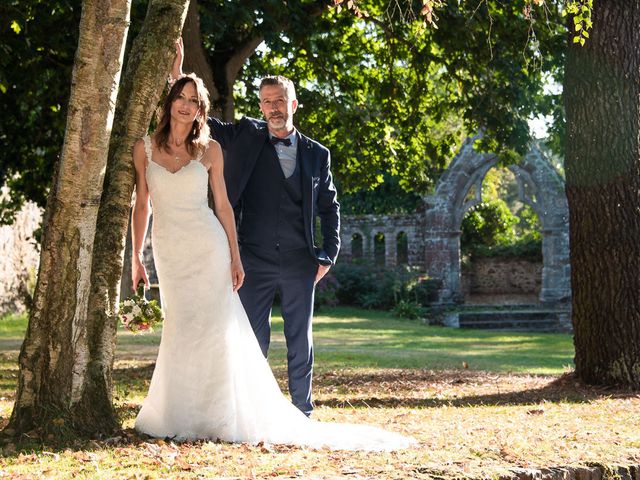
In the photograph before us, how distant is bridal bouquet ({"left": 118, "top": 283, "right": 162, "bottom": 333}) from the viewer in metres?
5.59

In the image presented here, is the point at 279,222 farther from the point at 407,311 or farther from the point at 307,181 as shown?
the point at 407,311

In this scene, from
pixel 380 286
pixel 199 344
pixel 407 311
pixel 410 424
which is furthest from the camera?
pixel 380 286

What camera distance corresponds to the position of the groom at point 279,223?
242 inches

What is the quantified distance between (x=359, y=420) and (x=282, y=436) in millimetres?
1475

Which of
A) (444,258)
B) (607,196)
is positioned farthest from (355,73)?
(444,258)

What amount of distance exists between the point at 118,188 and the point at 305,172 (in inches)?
45.7

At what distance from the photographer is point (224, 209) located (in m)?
5.73

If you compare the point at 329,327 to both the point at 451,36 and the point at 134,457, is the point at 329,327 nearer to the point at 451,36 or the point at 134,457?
the point at 451,36

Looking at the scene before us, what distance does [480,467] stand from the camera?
5.05 m

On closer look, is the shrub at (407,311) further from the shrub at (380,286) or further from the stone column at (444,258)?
the stone column at (444,258)

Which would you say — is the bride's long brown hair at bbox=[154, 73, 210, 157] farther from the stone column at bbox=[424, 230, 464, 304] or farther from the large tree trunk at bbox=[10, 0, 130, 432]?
the stone column at bbox=[424, 230, 464, 304]

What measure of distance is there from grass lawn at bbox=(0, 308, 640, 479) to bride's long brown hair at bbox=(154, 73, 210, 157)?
5.41 feet

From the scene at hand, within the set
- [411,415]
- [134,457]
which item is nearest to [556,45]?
[411,415]

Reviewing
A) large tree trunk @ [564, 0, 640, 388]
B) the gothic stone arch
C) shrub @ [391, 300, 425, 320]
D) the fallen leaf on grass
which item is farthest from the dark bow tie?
the gothic stone arch
